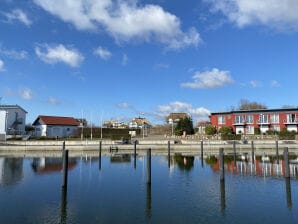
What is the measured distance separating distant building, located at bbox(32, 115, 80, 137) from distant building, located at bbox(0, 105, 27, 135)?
3.37 m

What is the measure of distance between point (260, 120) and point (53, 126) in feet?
164

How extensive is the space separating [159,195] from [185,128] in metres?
58.9

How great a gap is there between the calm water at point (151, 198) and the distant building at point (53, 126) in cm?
4334

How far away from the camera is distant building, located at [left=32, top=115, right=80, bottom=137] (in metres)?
67.6

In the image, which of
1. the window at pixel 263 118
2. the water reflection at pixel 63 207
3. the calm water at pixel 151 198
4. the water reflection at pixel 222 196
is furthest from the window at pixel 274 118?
the water reflection at pixel 63 207

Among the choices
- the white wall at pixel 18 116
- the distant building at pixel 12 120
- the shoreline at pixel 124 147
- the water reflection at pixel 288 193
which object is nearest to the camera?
the water reflection at pixel 288 193

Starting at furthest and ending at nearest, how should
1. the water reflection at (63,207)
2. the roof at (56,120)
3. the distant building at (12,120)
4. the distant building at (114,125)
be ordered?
the distant building at (114,125) → the roof at (56,120) → the distant building at (12,120) → the water reflection at (63,207)

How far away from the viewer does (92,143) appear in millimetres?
52250

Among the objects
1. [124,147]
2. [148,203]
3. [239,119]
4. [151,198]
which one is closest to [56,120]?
[124,147]

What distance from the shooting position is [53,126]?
224ft

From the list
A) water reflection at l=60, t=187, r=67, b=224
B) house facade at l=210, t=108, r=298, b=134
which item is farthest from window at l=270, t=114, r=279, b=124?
water reflection at l=60, t=187, r=67, b=224

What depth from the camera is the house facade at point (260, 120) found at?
222ft

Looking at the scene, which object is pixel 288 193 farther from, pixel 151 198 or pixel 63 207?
pixel 63 207

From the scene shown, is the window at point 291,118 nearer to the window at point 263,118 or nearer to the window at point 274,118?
the window at point 274,118
